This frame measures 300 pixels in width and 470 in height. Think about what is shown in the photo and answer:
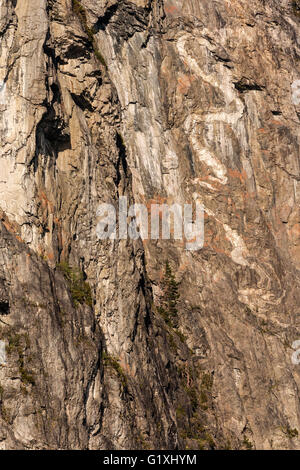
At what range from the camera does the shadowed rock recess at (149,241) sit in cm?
3097

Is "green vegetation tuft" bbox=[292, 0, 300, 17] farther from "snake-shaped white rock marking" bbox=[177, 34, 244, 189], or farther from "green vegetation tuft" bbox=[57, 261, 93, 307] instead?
"green vegetation tuft" bbox=[57, 261, 93, 307]

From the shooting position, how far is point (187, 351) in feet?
133

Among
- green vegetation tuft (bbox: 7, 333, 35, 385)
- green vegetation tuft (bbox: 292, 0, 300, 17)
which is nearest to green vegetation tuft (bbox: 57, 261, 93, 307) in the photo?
green vegetation tuft (bbox: 7, 333, 35, 385)

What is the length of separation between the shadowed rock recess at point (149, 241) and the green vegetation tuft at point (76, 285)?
0.33 ft

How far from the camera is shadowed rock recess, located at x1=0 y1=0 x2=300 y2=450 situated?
30969 millimetres

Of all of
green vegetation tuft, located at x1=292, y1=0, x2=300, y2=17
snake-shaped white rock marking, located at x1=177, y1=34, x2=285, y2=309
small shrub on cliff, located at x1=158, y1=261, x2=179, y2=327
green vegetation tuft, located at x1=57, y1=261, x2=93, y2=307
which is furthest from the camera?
green vegetation tuft, located at x1=292, y1=0, x2=300, y2=17

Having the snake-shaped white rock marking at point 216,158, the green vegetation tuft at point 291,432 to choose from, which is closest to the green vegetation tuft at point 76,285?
the snake-shaped white rock marking at point 216,158

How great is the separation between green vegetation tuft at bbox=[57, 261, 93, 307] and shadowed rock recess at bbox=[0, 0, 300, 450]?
0.33ft

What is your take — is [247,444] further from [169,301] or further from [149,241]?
[149,241]

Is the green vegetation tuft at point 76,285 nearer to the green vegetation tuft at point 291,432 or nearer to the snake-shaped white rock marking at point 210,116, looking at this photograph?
the snake-shaped white rock marking at point 210,116

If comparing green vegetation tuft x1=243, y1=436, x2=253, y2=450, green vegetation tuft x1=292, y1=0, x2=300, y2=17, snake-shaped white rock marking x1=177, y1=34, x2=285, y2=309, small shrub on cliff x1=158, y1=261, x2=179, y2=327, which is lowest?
green vegetation tuft x1=243, y1=436, x2=253, y2=450

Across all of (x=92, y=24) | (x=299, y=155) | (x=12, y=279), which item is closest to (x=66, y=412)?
(x=12, y=279)

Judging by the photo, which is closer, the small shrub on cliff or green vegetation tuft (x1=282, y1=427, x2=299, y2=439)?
green vegetation tuft (x1=282, y1=427, x2=299, y2=439)
